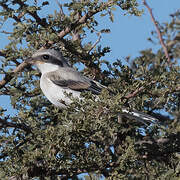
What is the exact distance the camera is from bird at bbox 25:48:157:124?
650cm

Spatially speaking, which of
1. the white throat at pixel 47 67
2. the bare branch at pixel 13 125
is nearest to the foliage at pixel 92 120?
the bare branch at pixel 13 125

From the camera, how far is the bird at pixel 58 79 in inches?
256

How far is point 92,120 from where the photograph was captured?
15.6 ft

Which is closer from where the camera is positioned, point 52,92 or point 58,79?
point 52,92

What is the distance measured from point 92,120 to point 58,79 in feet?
9.42

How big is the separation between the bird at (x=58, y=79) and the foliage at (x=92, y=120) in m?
0.41

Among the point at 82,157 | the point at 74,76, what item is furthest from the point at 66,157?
the point at 74,76

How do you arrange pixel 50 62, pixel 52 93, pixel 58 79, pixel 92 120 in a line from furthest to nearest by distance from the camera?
pixel 50 62 < pixel 58 79 < pixel 52 93 < pixel 92 120

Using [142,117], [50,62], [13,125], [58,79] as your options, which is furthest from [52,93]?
[142,117]

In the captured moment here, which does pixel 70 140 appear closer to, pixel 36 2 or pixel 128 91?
pixel 128 91

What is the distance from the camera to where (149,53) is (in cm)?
546

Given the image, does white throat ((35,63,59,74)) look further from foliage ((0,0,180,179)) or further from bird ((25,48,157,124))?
foliage ((0,0,180,179))

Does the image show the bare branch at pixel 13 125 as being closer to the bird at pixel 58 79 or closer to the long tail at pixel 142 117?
the bird at pixel 58 79

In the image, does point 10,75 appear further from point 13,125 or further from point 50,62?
point 50,62
